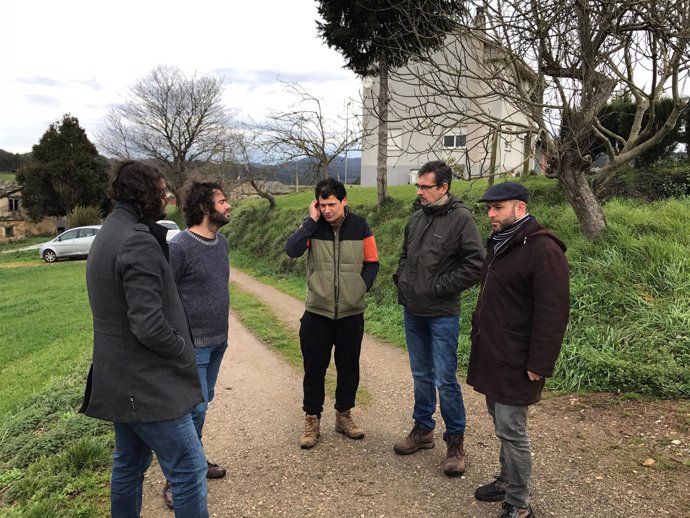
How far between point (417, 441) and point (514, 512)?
0.98 meters

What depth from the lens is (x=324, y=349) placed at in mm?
3730

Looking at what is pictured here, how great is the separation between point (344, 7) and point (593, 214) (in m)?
8.83

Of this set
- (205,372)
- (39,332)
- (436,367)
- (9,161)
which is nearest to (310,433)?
(205,372)

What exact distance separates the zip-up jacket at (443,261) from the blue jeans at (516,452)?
0.87 m

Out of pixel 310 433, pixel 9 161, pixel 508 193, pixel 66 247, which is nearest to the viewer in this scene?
pixel 508 193

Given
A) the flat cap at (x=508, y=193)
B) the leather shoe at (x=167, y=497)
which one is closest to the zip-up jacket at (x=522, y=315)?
the flat cap at (x=508, y=193)

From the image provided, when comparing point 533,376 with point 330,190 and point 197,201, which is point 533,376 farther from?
point 197,201

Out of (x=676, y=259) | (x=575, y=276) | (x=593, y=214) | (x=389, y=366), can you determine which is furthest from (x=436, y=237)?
(x=593, y=214)

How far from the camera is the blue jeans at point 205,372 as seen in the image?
10.0 feet

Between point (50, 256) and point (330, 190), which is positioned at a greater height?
point (330, 190)

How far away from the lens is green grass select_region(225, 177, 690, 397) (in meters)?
4.48

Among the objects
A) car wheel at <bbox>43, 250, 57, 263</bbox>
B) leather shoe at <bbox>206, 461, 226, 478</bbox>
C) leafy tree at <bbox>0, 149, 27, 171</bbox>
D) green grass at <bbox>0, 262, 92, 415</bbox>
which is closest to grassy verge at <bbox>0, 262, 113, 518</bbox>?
green grass at <bbox>0, 262, 92, 415</bbox>

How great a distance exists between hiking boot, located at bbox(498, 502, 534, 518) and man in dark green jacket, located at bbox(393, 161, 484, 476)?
51 cm

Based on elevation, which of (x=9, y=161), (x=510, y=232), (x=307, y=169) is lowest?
(x=510, y=232)
